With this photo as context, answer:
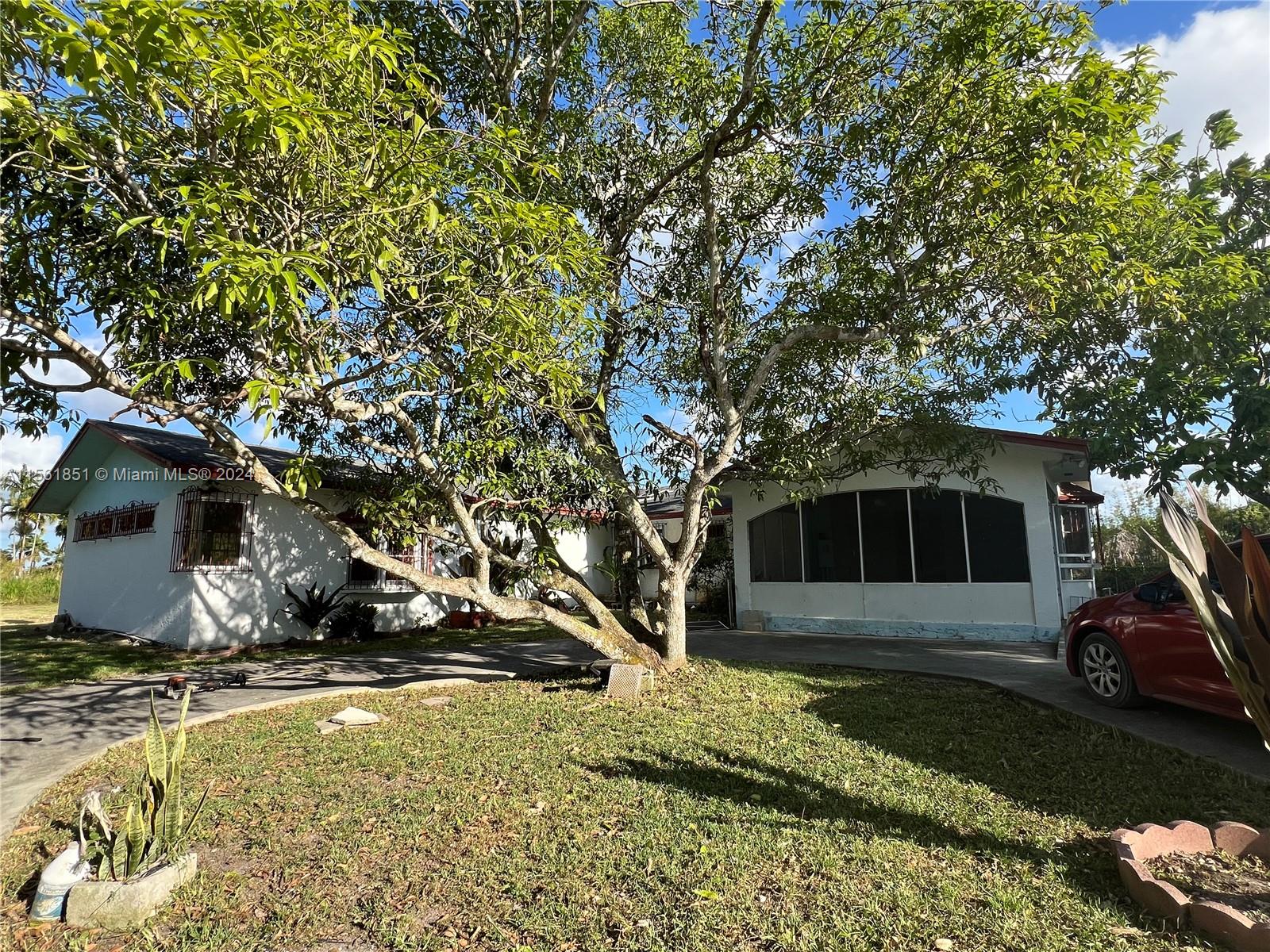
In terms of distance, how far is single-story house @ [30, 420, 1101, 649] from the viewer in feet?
37.8

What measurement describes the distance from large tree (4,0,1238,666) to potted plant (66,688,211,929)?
6.86ft

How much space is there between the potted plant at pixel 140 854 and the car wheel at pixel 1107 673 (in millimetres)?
7663

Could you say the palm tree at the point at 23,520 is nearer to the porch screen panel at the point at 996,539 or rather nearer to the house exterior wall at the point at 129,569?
the house exterior wall at the point at 129,569

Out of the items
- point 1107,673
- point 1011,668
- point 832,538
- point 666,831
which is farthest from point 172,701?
point 832,538

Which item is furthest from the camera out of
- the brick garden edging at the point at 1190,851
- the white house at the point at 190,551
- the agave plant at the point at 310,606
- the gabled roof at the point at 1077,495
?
the gabled roof at the point at 1077,495

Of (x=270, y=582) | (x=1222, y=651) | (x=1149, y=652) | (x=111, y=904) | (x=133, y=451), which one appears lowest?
Answer: (x=111, y=904)

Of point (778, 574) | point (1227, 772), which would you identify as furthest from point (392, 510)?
point (778, 574)

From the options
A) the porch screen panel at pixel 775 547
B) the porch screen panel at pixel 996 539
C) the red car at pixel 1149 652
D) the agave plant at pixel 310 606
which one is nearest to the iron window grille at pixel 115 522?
the agave plant at pixel 310 606

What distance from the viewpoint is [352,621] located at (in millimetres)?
13977

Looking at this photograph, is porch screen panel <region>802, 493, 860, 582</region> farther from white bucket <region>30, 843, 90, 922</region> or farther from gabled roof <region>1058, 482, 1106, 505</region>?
white bucket <region>30, 843, 90, 922</region>

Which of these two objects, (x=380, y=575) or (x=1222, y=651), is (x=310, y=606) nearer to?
(x=380, y=575)

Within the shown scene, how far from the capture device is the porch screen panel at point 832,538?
1328 cm

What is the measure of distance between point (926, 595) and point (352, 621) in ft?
38.1

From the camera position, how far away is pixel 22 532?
1083 inches
